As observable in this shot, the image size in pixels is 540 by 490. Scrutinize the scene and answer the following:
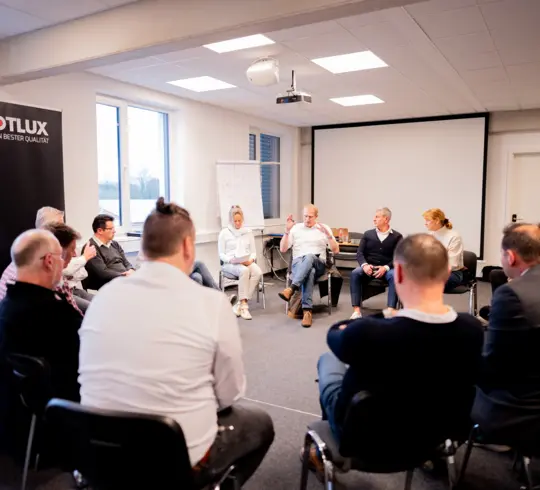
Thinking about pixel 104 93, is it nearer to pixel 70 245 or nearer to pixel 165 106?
pixel 165 106

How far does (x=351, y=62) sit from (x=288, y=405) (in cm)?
328

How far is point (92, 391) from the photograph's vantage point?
4.36 feet

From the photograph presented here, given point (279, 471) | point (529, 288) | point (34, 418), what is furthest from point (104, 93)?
point (529, 288)

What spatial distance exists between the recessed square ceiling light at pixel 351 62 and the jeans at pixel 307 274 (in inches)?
78.2

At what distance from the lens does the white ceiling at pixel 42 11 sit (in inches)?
123

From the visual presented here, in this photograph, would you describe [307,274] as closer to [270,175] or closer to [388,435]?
→ [388,435]

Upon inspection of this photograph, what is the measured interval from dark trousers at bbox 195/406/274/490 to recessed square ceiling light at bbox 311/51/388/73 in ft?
11.8

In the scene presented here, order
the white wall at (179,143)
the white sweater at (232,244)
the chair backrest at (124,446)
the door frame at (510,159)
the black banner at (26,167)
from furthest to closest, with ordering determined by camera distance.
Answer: the door frame at (510,159) → the white sweater at (232,244) → the white wall at (179,143) → the black banner at (26,167) → the chair backrest at (124,446)

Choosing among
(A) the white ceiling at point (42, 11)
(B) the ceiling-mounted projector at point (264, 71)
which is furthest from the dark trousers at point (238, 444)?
(B) the ceiling-mounted projector at point (264, 71)

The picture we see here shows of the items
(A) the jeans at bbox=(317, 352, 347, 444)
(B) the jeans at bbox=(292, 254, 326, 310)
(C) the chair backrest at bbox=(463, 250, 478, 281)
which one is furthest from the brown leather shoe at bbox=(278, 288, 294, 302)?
(A) the jeans at bbox=(317, 352, 347, 444)

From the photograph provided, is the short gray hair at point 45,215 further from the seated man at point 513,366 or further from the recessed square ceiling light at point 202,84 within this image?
the seated man at point 513,366

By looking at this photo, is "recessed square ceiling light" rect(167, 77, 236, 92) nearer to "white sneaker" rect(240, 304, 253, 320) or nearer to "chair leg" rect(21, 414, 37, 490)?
"white sneaker" rect(240, 304, 253, 320)

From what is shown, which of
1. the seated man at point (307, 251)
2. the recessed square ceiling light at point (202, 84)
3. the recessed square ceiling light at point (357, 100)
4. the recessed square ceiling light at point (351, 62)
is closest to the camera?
the recessed square ceiling light at point (351, 62)

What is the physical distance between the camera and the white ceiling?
311 cm
